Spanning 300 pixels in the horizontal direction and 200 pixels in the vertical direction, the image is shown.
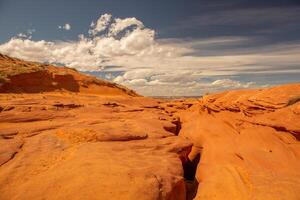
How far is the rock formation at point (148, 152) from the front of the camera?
8.70 m

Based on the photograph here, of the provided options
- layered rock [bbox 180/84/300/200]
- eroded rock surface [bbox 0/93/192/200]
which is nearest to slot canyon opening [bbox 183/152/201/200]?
layered rock [bbox 180/84/300/200]

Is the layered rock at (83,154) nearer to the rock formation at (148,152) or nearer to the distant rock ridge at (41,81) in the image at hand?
the rock formation at (148,152)

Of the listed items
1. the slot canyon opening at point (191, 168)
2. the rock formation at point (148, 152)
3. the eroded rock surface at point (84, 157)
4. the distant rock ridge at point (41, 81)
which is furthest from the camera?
the distant rock ridge at point (41, 81)

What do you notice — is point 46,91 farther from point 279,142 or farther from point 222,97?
point 279,142

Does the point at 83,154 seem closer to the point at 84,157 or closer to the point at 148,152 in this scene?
the point at 84,157

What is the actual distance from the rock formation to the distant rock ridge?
9414 millimetres

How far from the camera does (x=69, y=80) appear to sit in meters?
33.0

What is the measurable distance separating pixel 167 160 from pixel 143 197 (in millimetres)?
3154

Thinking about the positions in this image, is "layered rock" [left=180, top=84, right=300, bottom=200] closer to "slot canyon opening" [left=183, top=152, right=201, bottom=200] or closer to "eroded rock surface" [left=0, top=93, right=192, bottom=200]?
"slot canyon opening" [left=183, top=152, right=201, bottom=200]

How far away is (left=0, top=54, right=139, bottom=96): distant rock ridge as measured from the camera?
26.6 metres

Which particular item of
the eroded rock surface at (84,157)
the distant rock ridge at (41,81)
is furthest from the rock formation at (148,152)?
the distant rock ridge at (41,81)

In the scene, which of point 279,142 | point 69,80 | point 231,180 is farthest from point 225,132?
point 69,80

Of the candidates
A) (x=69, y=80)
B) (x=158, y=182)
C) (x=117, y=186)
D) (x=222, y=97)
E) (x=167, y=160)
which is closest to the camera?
(x=117, y=186)

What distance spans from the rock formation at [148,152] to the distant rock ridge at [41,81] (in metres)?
9.41
